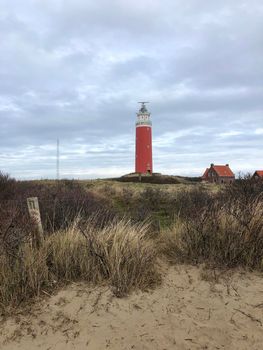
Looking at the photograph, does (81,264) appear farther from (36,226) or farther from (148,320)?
(148,320)

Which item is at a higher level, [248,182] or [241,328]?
[248,182]

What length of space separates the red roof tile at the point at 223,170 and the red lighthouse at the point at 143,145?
14.7m

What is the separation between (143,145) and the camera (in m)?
53.9

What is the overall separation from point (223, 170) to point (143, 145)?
1755 cm

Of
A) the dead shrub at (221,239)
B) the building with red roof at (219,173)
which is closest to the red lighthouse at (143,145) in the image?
the building with red roof at (219,173)

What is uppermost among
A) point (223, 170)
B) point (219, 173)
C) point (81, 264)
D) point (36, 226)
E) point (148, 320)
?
point (223, 170)

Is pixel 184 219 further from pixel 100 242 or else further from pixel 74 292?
pixel 74 292

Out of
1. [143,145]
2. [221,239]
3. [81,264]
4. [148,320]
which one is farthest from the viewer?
[143,145]

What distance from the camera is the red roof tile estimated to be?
63994 millimetres

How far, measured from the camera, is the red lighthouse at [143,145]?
53.7 meters

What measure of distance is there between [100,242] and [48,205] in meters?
3.91

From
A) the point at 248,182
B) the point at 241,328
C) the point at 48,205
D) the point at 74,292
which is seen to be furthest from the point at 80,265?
the point at 248,182

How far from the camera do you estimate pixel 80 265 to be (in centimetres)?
545

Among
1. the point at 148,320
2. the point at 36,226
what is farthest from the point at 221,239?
the point at 36,226
